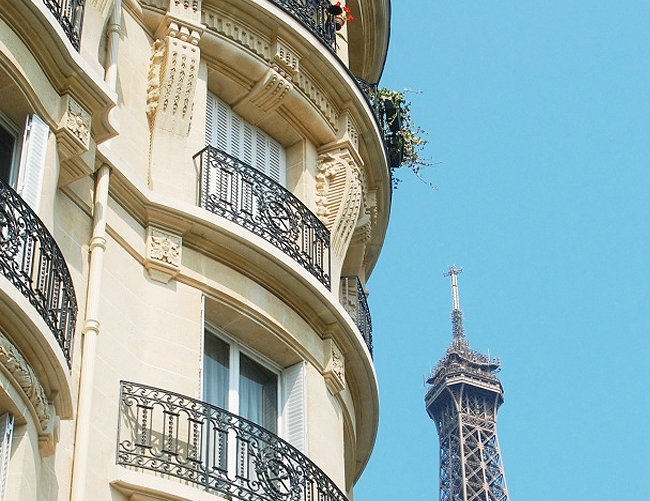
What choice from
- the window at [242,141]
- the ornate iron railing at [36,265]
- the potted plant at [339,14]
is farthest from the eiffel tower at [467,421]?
the ornate iron railing at [36,265]

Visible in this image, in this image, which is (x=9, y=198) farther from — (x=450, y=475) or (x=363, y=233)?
(x=450, y=475)

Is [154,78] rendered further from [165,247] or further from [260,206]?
[165,247]

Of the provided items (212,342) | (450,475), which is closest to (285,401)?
(212,342)

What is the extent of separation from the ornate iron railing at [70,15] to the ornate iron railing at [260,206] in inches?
80.8

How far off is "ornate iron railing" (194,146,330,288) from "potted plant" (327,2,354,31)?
9.79ft

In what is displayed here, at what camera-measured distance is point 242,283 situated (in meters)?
15.1

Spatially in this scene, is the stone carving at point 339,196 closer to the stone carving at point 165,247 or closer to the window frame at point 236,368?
the window frame at point 236,368

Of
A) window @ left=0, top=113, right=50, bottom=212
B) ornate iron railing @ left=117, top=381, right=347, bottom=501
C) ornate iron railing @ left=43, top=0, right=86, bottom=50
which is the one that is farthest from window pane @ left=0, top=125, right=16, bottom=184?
ornate iron railing @ left=117, top=381, right=347, bottom=501

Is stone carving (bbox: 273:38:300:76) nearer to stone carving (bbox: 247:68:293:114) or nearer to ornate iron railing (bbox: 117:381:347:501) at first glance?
stone carving (bbox: 247:68:293:114)

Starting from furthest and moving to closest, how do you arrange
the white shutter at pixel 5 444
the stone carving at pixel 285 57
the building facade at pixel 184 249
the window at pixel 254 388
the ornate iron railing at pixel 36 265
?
Answer: the stone carving at pixel 285 57
the window at pixel 254 388
the building facade at pixel 184 249
the ornate iron railing at pixel 36 265
the white shutter at pixel 5 444

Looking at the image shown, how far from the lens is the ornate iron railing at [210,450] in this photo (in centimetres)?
1307

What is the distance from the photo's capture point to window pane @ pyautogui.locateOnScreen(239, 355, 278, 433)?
597 inches

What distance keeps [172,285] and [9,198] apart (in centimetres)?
279

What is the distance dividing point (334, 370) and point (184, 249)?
7.04ft
